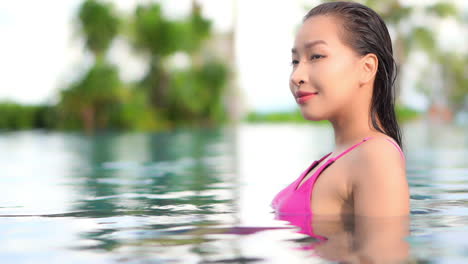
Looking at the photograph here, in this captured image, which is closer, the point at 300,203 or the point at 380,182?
the point at 380,182

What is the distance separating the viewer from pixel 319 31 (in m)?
2.15

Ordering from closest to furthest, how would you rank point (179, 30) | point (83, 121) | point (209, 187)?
point (209, 187) → point (83, 121) → point (179, 30)

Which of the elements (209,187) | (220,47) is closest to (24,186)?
(209,187)

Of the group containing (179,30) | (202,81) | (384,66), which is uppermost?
(179,30)

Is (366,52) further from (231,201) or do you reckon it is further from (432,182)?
(432,182)

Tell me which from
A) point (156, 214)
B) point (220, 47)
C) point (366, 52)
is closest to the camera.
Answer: point (366, 52)

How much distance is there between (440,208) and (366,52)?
1.01 metres

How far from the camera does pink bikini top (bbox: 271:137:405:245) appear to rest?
2.11 meters

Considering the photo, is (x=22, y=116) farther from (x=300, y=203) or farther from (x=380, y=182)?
(x=380, y=182)

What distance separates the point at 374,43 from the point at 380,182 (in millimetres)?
511

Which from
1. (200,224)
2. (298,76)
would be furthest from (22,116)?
(298,76)

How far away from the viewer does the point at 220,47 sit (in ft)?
79.9

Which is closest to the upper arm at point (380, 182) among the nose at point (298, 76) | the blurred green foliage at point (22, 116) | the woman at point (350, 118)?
the woman at point (350, 118)

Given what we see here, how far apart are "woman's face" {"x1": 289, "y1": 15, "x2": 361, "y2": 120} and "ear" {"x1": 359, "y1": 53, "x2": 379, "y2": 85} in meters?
0.02
